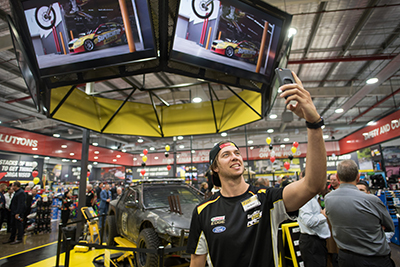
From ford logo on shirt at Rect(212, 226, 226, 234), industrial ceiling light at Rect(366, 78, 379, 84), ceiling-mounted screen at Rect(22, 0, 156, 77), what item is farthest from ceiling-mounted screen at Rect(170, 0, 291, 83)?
industrial ceiling light at Rect(366, 78, 379, 84)

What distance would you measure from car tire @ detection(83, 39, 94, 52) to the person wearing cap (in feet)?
6.57

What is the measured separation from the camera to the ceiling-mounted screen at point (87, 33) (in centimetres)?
234

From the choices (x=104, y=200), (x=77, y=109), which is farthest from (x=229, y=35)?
(x=104, y=200)

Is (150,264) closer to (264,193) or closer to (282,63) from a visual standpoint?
(264,193)

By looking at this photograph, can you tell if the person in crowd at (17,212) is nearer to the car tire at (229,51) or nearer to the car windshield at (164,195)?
the car windshield at (164,195)

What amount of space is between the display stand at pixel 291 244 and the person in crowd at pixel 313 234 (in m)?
0.27

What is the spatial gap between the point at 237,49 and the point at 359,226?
91.7 inches

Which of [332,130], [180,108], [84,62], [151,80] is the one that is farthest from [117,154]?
[332,130]

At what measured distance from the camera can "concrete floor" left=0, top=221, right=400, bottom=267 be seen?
5418 millimetres

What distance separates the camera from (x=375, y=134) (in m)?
12.4

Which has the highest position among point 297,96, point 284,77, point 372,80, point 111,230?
point 372,80

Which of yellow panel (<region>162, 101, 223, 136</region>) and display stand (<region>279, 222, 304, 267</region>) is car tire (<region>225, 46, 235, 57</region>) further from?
display stand (<region>279, 222, 304, 267</region>)

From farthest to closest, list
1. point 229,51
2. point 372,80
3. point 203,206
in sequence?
point 372,80 → point 229,51 → point 203,206

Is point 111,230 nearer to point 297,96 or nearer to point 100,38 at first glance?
point 100,38
